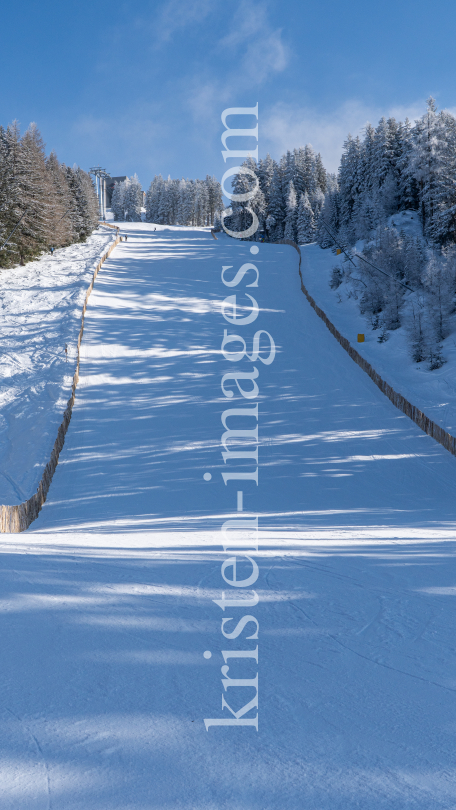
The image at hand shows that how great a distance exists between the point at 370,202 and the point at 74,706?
49601mm

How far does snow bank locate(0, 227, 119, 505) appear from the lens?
43.3ft

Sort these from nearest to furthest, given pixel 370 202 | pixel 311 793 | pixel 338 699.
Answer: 1. pixel 311 793
2. pixel 338 699
3. pixel 370 202

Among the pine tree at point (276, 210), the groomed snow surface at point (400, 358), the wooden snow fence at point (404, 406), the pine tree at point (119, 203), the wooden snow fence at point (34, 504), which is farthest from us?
the pine tree at point (119, 203)

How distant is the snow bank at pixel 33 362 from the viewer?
13.2 meters

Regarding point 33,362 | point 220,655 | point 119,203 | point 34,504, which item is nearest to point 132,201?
point 119,203

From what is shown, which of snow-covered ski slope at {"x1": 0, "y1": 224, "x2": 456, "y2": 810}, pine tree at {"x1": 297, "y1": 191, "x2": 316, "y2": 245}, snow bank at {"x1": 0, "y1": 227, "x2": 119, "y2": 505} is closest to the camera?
snow-covered ski slope at {"x1": 0, "y1": 224, "x2": 456, "y2": 810}

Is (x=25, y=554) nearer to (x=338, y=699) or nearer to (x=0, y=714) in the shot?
(x=0, y=714)

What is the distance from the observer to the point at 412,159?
1674 inches

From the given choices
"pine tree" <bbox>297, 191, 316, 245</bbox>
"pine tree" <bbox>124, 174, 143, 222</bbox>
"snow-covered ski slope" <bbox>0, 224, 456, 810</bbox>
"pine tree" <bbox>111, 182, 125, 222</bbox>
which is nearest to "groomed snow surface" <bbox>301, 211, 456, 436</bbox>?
"snow-covered ski slope" <bbox>0, 224, 456, 810</bbox>

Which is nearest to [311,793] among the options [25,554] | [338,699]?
[338,699]

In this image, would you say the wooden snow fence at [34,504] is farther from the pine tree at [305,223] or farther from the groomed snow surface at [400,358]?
the pine tree at [305,223]

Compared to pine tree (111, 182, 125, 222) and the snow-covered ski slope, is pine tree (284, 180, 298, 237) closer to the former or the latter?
the snow-covered ski slope

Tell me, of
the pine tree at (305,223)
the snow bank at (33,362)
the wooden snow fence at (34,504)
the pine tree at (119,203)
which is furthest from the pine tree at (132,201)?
the wooden snow fence at (34,504)

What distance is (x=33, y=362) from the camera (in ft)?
67.5
